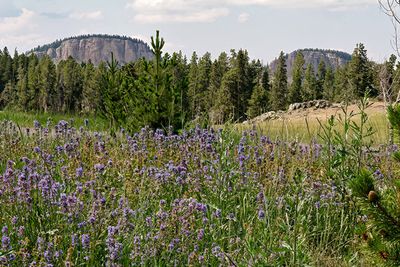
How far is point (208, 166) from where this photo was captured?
5117 millimetres

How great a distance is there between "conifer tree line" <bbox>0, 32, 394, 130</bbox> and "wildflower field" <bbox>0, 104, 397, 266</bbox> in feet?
2.63

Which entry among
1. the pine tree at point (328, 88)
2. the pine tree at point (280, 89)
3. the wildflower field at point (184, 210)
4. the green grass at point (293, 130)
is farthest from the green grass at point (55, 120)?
the pine tree at point (328, 88)

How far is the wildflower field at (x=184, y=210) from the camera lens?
10.7 ft

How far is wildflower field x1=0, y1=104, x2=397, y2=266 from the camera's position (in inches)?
128

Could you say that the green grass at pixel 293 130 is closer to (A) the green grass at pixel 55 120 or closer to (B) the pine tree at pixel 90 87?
(A) the green grass at pixel 55 120

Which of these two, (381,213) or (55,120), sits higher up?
(55,120)

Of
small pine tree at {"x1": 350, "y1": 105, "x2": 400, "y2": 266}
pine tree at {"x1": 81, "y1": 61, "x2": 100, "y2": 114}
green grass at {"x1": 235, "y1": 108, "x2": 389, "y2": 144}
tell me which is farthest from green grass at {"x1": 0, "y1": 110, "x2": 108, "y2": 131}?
pine tree at {"x1": 81, "y1": 61, "x2": 100, "y2": 114}

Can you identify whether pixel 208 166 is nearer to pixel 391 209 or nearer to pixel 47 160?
pixel 47 160

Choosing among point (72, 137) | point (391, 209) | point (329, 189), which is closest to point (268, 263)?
point (391, 209)

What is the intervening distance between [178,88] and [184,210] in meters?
6.91

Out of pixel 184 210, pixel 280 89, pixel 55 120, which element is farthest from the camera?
pixel 280 89

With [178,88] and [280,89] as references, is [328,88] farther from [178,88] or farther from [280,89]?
[178,88]

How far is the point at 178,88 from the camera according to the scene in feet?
34.7

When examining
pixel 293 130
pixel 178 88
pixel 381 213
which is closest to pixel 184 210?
pixel 381 213
